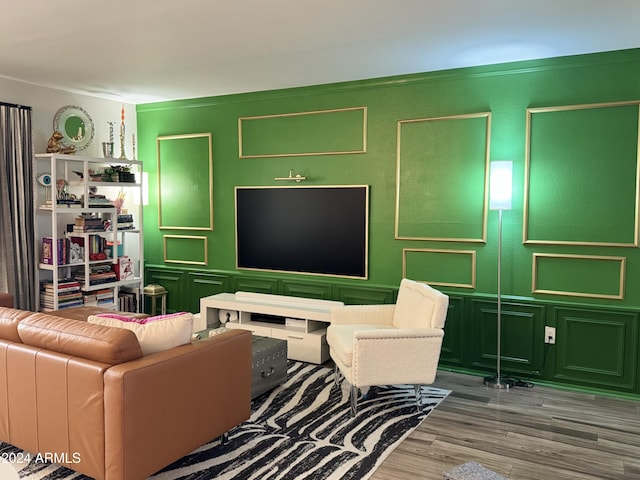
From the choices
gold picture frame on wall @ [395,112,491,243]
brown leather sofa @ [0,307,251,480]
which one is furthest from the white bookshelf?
gold picture frame on wall @ [395,112,491,243]

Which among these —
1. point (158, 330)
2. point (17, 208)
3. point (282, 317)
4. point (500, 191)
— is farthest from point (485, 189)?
point (17, 208)

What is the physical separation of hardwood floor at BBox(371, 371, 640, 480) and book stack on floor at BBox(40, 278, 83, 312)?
11.7 ft

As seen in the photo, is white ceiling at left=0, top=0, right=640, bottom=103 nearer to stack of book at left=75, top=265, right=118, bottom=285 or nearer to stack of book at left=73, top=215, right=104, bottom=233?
stack of book at left=73, top=215, right=104, bottom=233

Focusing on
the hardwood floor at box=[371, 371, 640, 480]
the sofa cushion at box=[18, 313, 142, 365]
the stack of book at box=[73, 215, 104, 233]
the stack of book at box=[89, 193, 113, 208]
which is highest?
the stack of book at box=[89, 193, 113, 208]

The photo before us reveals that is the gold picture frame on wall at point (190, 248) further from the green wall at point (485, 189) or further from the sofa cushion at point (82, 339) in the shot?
the sofa cushion at point (82, 339)

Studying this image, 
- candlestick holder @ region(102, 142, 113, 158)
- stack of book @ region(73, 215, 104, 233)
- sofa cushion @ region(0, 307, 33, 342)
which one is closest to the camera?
sofa cushion @ region(0, 307, 33, 342)

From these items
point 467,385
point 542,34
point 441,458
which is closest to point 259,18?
point 542,34

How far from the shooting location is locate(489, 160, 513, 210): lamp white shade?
3.98 m

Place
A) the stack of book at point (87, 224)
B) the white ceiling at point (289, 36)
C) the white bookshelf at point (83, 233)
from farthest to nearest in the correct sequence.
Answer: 1. the stack of book at point (87, 224)
2. the white bookshelf at point (83, 233)
3. the white ceiling at point (289, 36)

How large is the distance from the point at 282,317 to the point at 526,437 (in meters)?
2.51

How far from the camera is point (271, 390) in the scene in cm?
402

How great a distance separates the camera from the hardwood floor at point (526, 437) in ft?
9.45

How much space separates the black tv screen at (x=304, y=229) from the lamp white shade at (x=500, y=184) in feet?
3.95

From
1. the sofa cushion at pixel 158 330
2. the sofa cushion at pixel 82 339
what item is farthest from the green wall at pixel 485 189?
the sofa cushion at pixel 82 339
